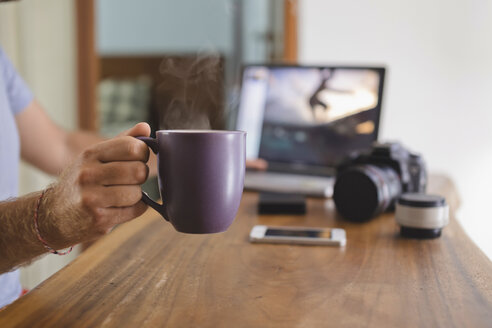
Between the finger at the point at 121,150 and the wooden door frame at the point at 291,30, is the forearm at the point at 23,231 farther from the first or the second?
the wooden door frame at the point at 291,30

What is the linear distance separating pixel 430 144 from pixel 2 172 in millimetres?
1399

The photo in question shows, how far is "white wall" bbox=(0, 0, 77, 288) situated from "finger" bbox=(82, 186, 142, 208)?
1659mm

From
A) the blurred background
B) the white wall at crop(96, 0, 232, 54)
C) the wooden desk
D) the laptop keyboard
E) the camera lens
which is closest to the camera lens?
the wooden desk

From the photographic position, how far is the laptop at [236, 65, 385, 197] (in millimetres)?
1114

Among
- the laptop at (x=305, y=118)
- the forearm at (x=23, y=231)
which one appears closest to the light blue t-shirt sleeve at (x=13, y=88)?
the laptop at (x=305, y=118)

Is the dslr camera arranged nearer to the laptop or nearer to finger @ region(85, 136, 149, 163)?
the laptop

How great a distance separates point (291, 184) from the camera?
3.52 ft

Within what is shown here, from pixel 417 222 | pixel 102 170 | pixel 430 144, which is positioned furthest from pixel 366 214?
pixel 430 144

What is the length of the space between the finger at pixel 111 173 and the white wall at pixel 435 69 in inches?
55.2

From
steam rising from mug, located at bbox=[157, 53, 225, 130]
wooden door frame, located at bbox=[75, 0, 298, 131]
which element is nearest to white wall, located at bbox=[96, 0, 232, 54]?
wooden door frame, located at bbox=[75, 0, 298, 131]

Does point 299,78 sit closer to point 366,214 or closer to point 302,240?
point 366,214

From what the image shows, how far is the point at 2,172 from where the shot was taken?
93 centimetres

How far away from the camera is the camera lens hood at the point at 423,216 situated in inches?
28.1

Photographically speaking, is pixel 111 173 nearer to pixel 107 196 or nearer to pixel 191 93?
pixel 107 196
